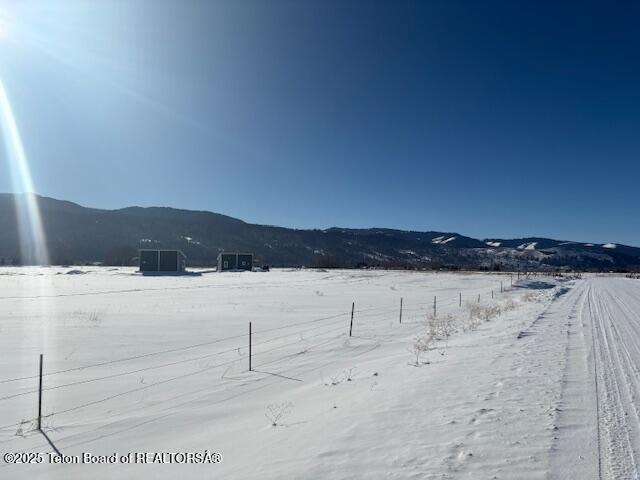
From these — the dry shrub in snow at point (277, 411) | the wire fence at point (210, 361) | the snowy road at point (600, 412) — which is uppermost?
the snowy road at point (600, 412)

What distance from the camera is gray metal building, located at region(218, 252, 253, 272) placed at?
3147 inches

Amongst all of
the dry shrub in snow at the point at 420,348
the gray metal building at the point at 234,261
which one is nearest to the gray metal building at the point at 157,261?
the gray metal building at the point at 234,261

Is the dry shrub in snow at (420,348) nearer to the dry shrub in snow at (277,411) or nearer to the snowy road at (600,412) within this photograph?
the snowy road at (600,412)

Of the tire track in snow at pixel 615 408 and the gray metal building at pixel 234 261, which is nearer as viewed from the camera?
the tire track in snow at pixel 615 408

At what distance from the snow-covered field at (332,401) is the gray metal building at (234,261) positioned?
213ft

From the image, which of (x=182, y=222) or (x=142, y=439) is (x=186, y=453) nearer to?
(x=142, y=439)

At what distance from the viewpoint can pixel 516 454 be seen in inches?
183

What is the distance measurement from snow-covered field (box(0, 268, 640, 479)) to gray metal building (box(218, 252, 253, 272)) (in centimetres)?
6505

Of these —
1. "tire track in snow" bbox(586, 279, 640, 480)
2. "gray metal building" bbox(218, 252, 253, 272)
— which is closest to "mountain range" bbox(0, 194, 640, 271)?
"gray metal building" bbox(218, 252, 253, 272)

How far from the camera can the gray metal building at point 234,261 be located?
79938mm

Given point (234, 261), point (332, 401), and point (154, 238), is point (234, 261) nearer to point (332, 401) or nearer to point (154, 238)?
point (332, 401)

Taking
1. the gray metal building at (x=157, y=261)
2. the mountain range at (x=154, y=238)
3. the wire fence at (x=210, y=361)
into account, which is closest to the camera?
the wire fence at (x=210, y=361)

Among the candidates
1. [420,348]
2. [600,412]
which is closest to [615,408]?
[600,412]

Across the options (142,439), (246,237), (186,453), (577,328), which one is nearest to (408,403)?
(186,453)
